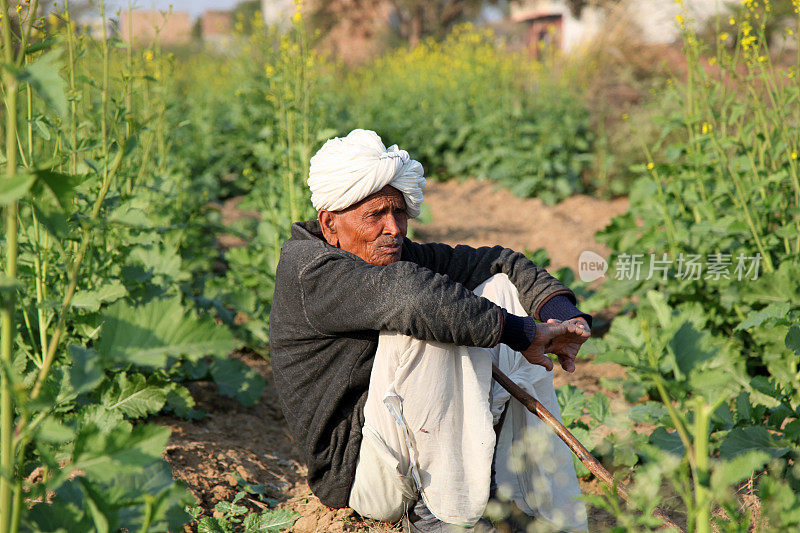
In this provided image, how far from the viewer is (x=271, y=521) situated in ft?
7.50

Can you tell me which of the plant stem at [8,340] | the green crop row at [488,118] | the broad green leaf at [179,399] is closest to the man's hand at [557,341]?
the plant stem at [8,340]

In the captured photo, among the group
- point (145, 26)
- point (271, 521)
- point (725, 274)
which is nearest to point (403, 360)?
point (271, 521)

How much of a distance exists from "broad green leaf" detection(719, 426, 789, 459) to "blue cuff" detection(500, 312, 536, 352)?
79cm

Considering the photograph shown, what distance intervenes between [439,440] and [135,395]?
1.11 meters

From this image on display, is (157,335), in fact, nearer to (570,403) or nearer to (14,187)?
(14,187)

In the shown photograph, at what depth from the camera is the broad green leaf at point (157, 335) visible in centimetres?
119

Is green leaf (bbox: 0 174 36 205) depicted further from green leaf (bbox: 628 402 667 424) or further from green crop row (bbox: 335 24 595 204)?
green crop row (bbox: 335 24 595 204)

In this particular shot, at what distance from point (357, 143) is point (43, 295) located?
1.06 metres

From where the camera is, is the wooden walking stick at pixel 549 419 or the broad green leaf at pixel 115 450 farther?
the wooden walking stick at pixel 549 419

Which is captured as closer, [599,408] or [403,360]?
[403,360]

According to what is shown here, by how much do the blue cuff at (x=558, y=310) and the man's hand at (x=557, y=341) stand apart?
53 millimetres

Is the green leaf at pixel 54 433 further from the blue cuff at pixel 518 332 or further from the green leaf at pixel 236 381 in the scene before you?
the green leaf at pixel 236 381

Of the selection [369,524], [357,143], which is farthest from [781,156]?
[369,524]

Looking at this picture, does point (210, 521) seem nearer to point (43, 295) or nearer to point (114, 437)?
point (43, 295)
